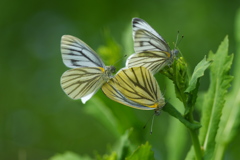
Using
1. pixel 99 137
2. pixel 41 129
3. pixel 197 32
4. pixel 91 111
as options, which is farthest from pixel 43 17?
pixel 91 111

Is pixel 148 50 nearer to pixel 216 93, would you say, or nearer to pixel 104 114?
pixel 216 93

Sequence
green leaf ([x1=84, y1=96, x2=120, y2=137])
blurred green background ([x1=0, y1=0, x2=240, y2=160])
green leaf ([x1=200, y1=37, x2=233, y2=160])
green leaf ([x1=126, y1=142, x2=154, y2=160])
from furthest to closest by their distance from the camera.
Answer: blurred green background ([x1=0, y1=0, x2=240, y2=160])
green leaf ([x1=84, y1=96, x2=120, y2=137])
green leaf ([x1=200, y1=37, x2=233, y2=160])
green leaf ([x1=126, y1=142, x2=154, y2=160])

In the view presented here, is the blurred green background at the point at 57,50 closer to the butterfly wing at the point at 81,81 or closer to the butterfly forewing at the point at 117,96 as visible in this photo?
the butterfly wing at the point at 81,81

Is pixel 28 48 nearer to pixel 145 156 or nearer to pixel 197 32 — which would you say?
pixel 197 32

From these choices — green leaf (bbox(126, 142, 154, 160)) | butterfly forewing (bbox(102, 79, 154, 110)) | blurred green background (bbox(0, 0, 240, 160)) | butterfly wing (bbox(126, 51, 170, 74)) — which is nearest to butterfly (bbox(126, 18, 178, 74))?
butterfly wing (bbox(126, 51, 170, 74))

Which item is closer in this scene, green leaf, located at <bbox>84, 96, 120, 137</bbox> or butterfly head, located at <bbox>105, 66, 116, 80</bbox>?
butterfly head, located at <bbox>105, 66, 116, 80</bbox>

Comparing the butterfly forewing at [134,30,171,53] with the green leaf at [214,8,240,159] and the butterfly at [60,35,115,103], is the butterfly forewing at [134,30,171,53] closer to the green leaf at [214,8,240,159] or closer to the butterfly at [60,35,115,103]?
Result: the butterfly at [60,35,115,103]

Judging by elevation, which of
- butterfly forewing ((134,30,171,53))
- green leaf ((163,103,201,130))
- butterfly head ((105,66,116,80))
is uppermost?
butterfly forewing ((134,30,171,53))
